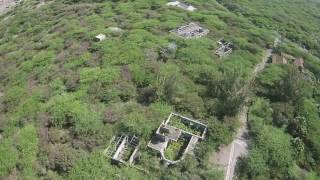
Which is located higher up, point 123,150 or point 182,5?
point 123,150

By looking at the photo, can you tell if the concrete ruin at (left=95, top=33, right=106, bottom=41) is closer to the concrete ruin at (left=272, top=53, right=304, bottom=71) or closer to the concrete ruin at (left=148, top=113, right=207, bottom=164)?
the concrete ruin at (left=148, top=113, right=207, bottom=164)

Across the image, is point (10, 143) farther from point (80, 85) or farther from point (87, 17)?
point (87, 17)

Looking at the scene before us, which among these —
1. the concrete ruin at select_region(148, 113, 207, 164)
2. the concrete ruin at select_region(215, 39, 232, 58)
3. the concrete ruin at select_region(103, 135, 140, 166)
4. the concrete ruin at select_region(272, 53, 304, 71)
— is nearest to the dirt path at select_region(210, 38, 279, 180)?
the concrete ruin at select_region(148, 113, 207, 164)

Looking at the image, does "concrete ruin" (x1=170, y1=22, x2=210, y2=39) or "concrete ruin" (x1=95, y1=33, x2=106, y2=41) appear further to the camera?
"concrete ruin" (x1=170, y1=22, x2=210, y2=39)

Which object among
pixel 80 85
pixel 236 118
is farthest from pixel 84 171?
pixel 236 118

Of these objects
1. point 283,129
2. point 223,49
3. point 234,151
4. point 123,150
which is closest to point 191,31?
point 223,49

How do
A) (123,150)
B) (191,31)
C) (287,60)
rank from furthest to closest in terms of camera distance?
(191,31) < (287,60) < (123,150)

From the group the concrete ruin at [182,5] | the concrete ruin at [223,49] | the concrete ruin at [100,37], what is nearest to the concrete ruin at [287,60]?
the concrete ruin at [223,49]

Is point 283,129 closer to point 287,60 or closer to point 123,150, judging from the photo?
point 123,150
